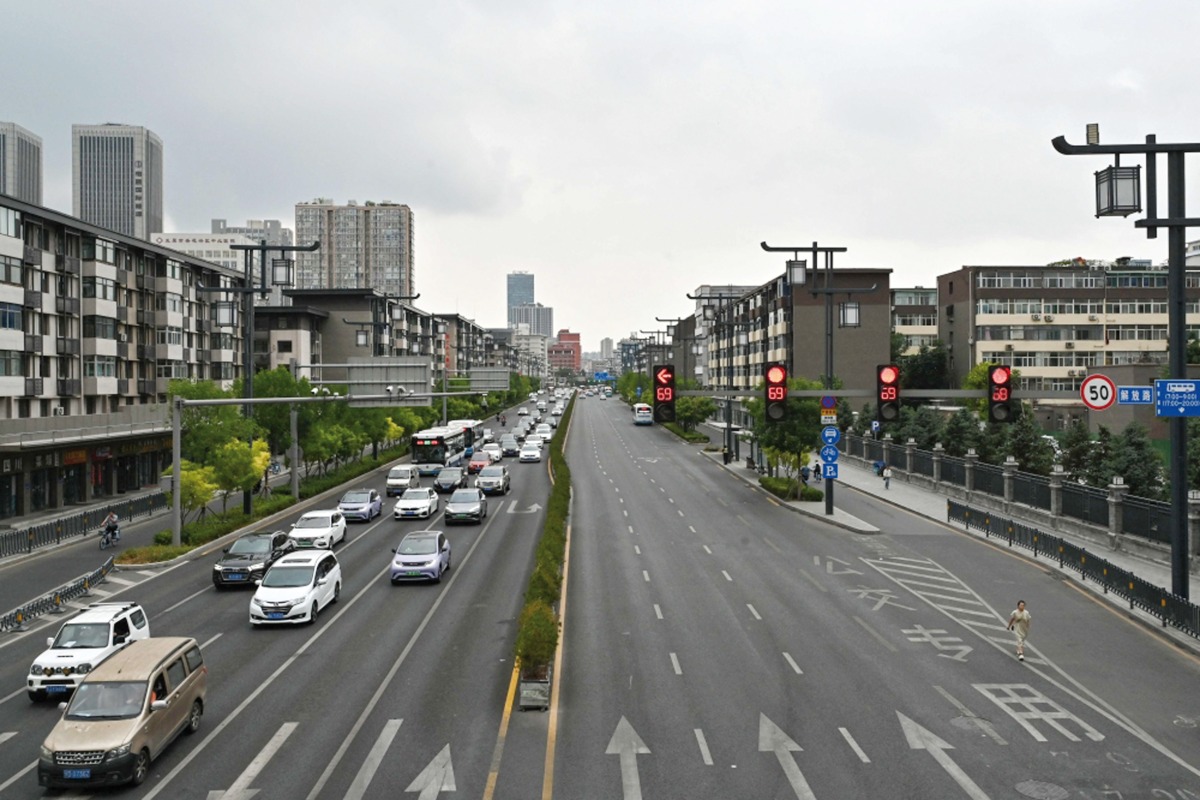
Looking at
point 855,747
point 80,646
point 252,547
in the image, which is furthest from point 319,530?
point 855,747

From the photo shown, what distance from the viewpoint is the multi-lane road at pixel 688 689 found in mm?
15086

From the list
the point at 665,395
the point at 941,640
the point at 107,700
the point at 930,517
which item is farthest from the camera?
the point at 930,517

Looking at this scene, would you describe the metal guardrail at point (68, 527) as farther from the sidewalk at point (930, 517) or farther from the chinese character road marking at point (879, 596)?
the sidewalk at point (930, 517)

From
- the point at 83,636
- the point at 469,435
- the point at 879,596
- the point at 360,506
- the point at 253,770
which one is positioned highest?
the point at 469,435

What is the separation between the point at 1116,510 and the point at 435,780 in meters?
31.4

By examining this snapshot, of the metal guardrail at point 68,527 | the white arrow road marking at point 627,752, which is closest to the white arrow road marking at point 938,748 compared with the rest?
the white arrow road marking at point 627,752

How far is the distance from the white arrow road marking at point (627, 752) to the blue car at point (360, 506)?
3080 centimetres

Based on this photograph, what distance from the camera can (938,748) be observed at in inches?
642

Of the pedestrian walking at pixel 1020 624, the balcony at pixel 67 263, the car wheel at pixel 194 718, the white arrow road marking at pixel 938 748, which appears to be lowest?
the white arrow road marking at pixel 938 748

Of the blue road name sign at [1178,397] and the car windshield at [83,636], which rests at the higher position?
the blue road name sign at [1178,397]

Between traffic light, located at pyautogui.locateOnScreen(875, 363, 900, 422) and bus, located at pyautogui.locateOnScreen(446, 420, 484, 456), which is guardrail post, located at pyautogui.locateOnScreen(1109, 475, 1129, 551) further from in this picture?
bus, located at pyautogui.locateOnScreen(446, 420, 484, 456)

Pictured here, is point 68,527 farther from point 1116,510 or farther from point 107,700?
point 1116,510

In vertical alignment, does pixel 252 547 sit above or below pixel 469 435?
below

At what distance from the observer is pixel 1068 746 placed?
1656 cm
